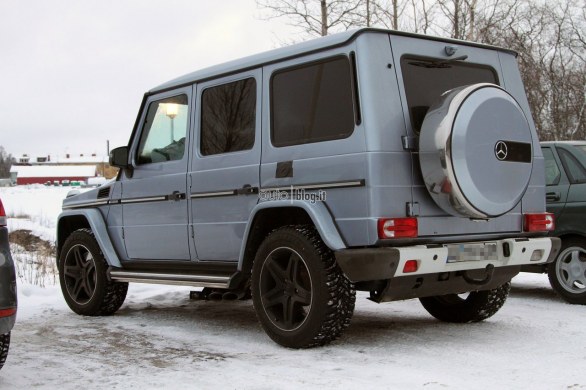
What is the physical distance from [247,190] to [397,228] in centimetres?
140

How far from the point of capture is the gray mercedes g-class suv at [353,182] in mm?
4566

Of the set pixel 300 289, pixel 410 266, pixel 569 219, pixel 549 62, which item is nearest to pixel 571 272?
pixel 569 219

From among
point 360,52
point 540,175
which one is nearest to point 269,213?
point 360,52

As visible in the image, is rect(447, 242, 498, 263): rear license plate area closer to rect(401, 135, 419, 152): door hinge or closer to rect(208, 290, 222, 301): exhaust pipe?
rect(401, 135, 419, 152): door hinge

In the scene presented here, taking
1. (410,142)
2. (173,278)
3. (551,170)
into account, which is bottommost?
(173,278)

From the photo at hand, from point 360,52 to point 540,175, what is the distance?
190 cm

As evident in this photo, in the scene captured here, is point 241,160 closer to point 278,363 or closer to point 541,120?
point 278,363

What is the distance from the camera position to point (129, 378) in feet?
13.9

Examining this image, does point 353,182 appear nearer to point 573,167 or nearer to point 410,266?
point 410,266

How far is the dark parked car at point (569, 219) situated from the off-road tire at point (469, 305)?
117 cm

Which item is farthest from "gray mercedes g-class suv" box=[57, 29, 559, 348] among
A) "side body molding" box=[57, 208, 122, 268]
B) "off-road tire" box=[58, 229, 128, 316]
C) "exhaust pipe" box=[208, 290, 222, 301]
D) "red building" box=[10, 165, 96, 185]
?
"red building" box=[10, 165, 96, 185]

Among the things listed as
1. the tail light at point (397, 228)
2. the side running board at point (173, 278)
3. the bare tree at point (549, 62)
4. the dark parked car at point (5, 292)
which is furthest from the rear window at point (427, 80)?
the bare tree at point (549, 62)

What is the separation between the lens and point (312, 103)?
5.07m

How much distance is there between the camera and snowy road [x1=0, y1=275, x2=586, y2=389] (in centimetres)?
407
